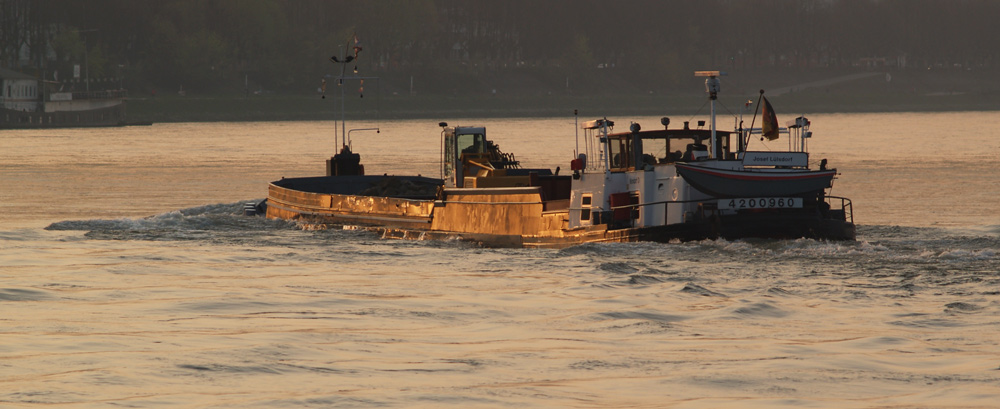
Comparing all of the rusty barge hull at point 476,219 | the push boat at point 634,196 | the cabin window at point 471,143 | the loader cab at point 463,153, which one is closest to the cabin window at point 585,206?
the push boat at point 634,196

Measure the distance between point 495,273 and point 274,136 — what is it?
10143cm

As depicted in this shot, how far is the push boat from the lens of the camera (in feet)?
105

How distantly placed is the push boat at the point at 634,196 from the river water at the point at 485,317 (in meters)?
0.69

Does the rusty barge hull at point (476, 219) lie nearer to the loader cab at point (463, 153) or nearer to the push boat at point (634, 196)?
the push boat at point (634, 196)

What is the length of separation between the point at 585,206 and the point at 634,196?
1362mm

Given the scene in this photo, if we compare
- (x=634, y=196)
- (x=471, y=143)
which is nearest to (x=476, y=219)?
(x=471, y=143)

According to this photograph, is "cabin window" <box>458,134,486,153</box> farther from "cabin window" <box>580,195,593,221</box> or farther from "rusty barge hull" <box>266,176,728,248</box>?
"cabin window" <box>580,195,593,221</box>

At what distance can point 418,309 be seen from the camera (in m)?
24.3

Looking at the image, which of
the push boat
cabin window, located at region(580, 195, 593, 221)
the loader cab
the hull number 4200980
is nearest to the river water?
the push boat

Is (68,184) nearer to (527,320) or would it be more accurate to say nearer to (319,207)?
(319,207)

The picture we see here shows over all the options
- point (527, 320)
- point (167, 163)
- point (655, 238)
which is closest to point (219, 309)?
point (527, 320)

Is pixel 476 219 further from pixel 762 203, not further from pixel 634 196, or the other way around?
pixel 762 203

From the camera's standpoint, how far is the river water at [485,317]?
17.0 m

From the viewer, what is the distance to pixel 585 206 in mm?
34938
